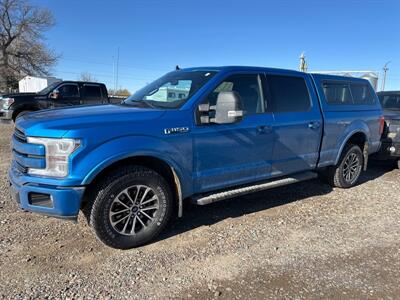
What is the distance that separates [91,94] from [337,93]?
33.0ft

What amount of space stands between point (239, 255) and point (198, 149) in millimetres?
1219

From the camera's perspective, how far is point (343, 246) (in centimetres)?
389

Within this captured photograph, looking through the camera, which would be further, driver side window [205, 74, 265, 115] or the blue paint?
driver side window [205, 74, 265, 115]

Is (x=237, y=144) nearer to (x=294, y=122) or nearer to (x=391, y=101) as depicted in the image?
(x=294, y=122)

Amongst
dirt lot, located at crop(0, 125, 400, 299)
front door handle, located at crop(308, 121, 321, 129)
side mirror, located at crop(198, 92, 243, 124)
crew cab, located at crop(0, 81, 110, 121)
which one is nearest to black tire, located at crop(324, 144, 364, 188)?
dirt lot, located at crop(0, 125, 400, 299)

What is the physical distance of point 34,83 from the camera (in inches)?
1619

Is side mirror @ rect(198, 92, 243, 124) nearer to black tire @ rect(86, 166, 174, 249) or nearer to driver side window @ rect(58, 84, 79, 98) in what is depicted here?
black tire @ rect(86, 166, 174, 249)

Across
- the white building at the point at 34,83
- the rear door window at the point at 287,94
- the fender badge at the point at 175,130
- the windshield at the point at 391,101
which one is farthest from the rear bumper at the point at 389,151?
the white building at the point at 34,83

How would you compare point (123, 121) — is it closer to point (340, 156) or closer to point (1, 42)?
point (340, 156)

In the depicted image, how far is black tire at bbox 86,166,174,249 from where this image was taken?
3381mm

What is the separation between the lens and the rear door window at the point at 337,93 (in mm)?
5520

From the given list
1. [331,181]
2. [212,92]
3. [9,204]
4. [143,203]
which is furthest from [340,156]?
[9,204]

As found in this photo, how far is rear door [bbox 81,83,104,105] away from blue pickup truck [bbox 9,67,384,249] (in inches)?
358

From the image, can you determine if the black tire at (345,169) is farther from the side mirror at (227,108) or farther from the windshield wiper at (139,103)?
the windshield wiper at (139,103)
